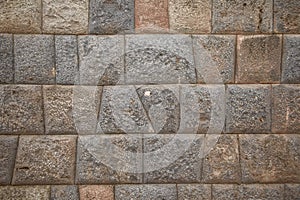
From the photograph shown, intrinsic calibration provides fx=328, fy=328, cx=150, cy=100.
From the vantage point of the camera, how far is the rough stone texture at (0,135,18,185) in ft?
8.41

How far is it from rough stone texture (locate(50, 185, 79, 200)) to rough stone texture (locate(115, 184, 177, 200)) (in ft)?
1.09

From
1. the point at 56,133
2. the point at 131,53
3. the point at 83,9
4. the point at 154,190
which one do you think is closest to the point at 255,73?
the point at 131,53

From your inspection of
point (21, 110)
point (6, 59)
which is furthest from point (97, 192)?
point (6, 59)

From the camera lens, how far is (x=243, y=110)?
2.63 metres

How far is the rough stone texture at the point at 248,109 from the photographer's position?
262cm

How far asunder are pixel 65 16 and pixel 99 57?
0.41 metres

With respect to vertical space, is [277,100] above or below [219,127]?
above

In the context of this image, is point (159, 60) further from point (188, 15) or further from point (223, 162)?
point (223, 162)

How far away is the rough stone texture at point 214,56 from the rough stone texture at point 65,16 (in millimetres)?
939

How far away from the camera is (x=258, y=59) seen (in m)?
2.61

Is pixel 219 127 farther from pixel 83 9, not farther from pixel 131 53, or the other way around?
pixel 83 9

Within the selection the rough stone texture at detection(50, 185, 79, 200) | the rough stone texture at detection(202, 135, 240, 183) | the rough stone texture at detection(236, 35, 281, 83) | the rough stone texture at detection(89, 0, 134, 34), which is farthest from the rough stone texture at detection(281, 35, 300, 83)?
the rough stone texture at detection(50, 185, 79, 200)

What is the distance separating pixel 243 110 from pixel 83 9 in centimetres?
149

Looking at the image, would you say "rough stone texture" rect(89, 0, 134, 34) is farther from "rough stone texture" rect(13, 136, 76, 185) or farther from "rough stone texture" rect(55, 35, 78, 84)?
"rough stone texture" rect(13, 136, 76, 185)
